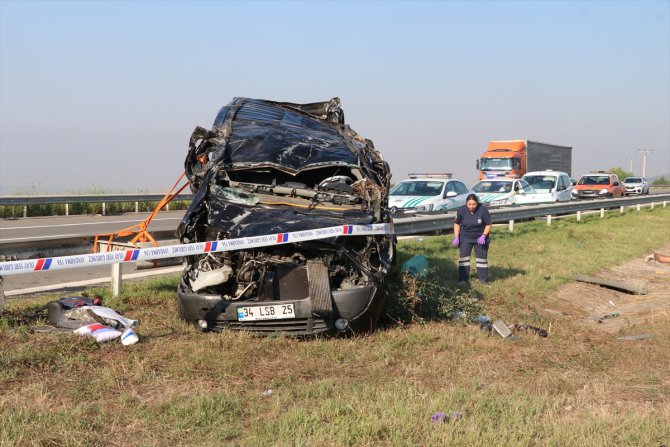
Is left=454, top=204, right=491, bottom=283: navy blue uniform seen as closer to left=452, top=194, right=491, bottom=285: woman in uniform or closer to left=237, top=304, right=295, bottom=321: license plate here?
left=452, top=194, right=491, bottom=285: woman in uniform

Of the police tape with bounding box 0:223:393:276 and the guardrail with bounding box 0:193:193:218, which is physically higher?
the police tape with bounding box 0:223:393:276

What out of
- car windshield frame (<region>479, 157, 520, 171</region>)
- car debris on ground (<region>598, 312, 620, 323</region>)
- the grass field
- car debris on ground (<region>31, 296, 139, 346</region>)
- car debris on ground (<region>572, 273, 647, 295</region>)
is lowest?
car debris on ground (<region>598, 312, 620, 323</region>)

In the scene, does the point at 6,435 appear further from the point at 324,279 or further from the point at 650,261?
the point at 650,261

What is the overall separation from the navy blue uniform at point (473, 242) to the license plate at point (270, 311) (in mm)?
4583

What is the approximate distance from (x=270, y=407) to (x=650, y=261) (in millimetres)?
12869

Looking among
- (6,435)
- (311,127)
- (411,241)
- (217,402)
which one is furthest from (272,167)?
(411,241)

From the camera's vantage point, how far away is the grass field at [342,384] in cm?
414

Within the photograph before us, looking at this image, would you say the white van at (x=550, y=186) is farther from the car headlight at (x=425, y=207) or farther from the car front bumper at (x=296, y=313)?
the car front bumper at (x=296, y=313)

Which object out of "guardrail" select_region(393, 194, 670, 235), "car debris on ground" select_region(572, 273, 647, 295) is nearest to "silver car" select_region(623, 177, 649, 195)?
"guardrail" select_region(393, 194, 670, 235)

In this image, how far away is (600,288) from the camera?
37.9 ft

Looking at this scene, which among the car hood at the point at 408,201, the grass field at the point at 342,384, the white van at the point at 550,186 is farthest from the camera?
the white van at the point at 550,186

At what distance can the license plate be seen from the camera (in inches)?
248

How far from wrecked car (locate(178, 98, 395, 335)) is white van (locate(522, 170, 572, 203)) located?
1891 centimetres

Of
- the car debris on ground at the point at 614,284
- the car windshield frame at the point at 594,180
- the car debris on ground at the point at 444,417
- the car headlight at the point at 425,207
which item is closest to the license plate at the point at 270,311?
the car debris on ground at the point at 444,417
